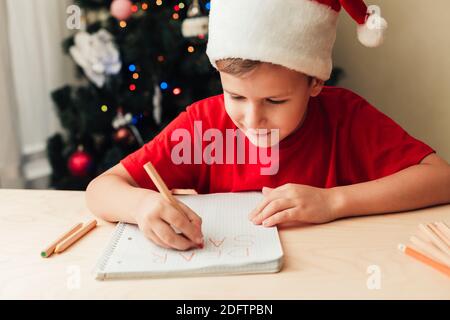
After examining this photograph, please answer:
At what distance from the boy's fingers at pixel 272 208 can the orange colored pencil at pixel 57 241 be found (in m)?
0.27

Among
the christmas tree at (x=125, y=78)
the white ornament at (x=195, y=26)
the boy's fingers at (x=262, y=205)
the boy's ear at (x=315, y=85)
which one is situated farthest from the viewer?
the christmas tree at (x=125, y=78)

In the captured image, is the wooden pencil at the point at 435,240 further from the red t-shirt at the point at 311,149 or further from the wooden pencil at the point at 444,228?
the red t-shirt at the point at 311,149

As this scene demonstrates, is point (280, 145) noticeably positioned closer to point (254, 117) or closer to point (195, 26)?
point (254, 117)

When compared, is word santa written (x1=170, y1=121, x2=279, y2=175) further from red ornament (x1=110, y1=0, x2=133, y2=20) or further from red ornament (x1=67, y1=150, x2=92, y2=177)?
red ornament (x1=67, y1=150, x2=92, y2=177)

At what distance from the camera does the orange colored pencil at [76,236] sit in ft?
2.21

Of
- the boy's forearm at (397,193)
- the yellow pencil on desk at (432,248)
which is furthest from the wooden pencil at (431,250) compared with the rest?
the boy's forearm at (397,193)

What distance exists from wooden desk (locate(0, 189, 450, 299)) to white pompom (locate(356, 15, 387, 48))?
31cm

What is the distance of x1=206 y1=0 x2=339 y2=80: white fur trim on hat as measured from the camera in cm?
79

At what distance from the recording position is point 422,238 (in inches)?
27.1

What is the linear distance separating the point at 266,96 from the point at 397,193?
0.27m

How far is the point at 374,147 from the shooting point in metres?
1.00

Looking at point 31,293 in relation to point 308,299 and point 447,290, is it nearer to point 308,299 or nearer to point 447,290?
point 308,299

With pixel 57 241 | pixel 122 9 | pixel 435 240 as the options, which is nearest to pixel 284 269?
pixel 435 240
